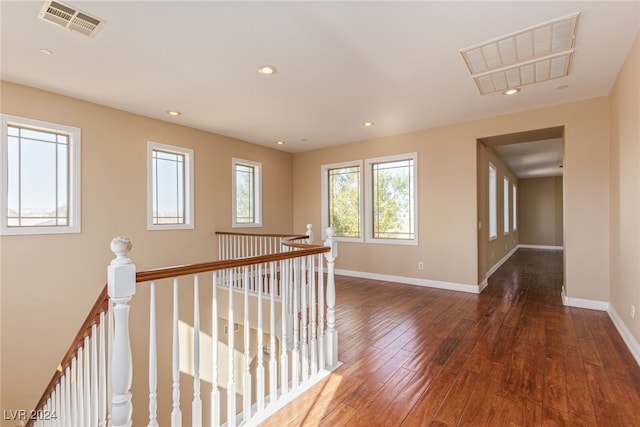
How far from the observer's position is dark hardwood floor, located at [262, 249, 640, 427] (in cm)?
190

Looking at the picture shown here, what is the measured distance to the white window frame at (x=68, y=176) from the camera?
3.25m

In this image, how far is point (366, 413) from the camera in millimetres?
1945

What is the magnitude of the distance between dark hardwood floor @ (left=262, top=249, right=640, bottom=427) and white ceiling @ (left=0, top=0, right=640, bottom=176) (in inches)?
111

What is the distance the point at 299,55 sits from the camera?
2.79 m

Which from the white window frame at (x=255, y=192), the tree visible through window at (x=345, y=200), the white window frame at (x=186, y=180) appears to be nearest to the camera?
the white window frame at (x=186, y=180)

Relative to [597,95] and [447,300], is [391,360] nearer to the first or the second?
[447,300]

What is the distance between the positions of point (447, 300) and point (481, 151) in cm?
265

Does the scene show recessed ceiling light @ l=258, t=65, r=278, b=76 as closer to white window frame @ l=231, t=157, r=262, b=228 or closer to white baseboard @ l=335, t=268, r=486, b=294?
white window frame @ l=231, t=157, r=262, b=228

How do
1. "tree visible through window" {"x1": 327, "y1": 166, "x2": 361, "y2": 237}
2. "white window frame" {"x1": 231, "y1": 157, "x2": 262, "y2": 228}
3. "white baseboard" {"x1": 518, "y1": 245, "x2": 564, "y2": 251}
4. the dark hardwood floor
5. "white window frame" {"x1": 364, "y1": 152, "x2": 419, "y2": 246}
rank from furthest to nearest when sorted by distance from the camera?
"white baseboard" {"x1": 518, "y1": 245, "x2": 564, "y2": 251}
"tree visible through window" {"x1": 327, "y1": 166, "x2": 361, "y2": 237}
"white window frame" {"x1": 231, "y1": 157, "x2": 262, "y2": 228}
"white window frame" {"x1": 364, "y1": 152, "x2": 419, "y2": 246}
the dark hardwood floor

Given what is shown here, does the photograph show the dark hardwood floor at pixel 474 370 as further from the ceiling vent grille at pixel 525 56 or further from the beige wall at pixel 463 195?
the ceiling vent grille at pixel 525 56

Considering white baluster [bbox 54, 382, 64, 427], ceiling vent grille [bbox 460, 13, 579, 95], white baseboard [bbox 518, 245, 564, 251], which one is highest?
ceiling vent grille [bbox 460, 13, 579, 95]

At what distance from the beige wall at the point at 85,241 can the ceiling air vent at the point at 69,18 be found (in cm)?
173

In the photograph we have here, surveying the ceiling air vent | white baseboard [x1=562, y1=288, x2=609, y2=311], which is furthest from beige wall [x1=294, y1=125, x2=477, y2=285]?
the ceiling air vent

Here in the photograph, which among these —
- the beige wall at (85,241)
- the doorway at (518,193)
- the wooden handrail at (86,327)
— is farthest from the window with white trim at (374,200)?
the wooden handrail at (86,327)
